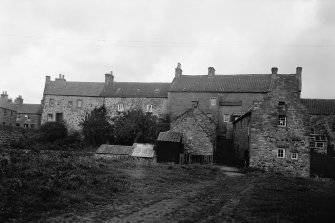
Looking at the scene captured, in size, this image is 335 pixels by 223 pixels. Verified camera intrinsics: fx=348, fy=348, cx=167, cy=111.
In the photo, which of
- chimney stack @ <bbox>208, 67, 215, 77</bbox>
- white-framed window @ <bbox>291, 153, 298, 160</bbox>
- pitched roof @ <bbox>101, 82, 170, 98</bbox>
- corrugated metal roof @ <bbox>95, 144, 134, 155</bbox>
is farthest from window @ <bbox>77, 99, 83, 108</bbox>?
white-framed window @ <bbox>291, 153, 298, 160</bbox>

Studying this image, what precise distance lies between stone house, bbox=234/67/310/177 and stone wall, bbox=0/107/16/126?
51301mm

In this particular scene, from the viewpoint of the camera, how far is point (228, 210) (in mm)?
12977

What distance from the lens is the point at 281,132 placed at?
112 ft

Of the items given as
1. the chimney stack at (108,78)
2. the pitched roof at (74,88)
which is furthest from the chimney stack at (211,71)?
the pitched roof at (74,88)

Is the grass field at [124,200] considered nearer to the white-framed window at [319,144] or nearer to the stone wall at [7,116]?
the white-framed window at [319,144]

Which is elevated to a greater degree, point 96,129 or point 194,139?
point 96,129

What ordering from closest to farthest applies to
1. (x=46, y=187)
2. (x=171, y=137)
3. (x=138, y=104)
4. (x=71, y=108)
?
1. (x=46, y=187)
2. (x=171, y=137)
3. (x=138, y=104)
4. (x=71, y=108)

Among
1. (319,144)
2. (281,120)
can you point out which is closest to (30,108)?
(319,144)

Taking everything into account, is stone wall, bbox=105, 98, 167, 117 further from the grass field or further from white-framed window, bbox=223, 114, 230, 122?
the grass field

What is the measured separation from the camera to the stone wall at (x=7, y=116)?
6756 centimetres

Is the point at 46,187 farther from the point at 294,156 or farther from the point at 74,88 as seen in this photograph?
the point at 74,88

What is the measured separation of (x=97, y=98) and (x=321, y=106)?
36.7 metres

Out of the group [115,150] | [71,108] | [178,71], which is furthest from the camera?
[71,108]

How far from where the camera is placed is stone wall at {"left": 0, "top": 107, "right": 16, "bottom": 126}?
222 feet
